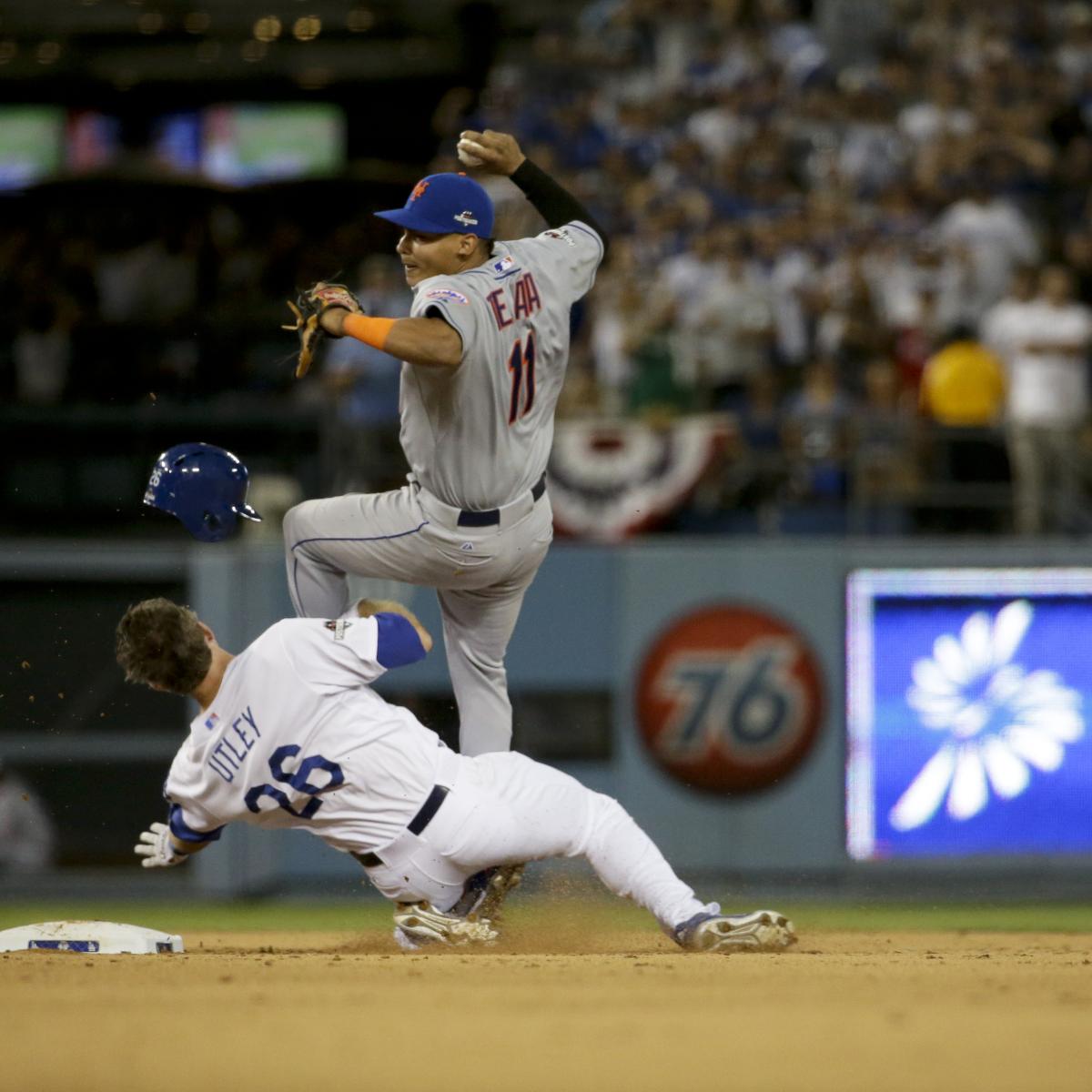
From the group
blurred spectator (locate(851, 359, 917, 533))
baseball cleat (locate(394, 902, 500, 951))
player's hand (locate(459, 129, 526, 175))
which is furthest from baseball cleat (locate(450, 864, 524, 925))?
blurred spectator (locate(851, 359, 917, 533))

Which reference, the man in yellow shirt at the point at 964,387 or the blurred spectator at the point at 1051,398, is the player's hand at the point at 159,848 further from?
the man in yellow shirt at the point at 964,387

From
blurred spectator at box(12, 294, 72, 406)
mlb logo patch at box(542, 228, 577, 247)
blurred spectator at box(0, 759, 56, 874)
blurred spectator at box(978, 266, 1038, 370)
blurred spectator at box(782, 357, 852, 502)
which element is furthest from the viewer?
blurred spectator at box(978, 266, 1038, 370)

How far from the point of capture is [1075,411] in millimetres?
11242

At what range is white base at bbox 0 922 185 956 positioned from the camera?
6371 mm

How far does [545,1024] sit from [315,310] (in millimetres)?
2257

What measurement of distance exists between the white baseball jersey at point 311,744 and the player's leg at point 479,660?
0.59 meters

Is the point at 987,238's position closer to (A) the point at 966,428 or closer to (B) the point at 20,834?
(A) the point at 966,428

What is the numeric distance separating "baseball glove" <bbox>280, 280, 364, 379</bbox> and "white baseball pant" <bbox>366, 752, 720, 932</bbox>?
133 cm

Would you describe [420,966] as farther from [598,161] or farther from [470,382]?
[598,161]

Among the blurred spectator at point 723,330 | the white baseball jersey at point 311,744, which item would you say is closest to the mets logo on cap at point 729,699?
the blurred spectator at point 723,330

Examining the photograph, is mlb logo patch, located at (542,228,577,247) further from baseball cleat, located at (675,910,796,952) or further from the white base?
the white base

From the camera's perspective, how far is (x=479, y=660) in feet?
21.7

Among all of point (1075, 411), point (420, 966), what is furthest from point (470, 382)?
point (1075, 411)

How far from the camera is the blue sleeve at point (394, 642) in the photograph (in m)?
5.86
